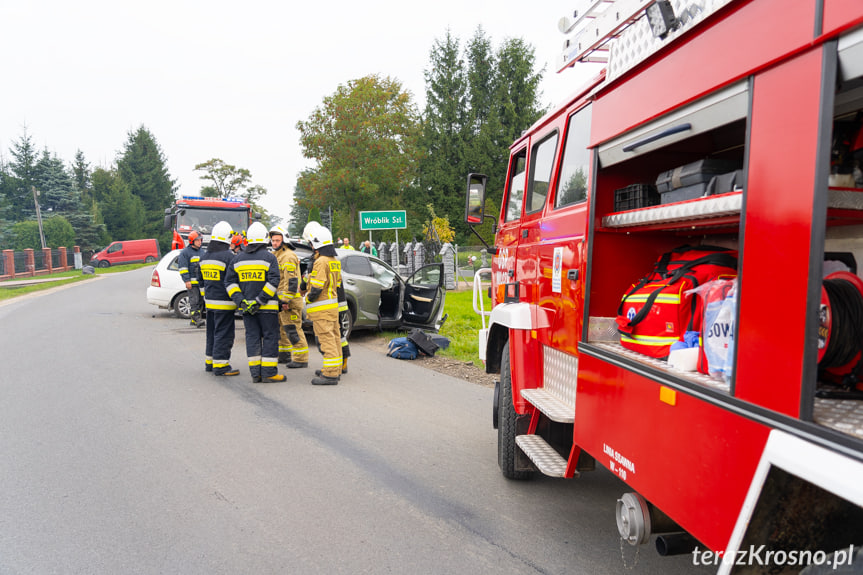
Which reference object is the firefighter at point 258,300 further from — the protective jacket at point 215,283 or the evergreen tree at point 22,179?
the evergreen tree at point 22,179

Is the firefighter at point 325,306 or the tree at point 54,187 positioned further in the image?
the tree at point 54,187

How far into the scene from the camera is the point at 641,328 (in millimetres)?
2568

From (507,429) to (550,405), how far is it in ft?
2.41

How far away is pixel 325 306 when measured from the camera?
7.38 m

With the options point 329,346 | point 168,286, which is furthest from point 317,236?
point 168,286

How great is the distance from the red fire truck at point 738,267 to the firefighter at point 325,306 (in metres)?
4.36

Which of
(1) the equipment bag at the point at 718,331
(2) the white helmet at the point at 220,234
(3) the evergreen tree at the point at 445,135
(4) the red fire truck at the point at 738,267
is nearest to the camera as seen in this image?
(4) the red fire truck at the point at 738,267

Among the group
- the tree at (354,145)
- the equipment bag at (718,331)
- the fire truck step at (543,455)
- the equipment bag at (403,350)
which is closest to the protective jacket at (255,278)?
the equipment bag at (403,350)

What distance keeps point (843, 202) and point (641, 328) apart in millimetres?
969

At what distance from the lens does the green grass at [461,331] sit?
933 cm

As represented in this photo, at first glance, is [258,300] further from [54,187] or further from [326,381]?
[54,187]

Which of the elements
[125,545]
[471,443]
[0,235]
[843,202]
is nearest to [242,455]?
[125,545]

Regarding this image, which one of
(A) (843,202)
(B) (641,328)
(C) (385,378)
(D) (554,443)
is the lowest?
(C) (385,378)

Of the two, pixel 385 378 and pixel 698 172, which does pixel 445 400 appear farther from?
pixel 698 172
